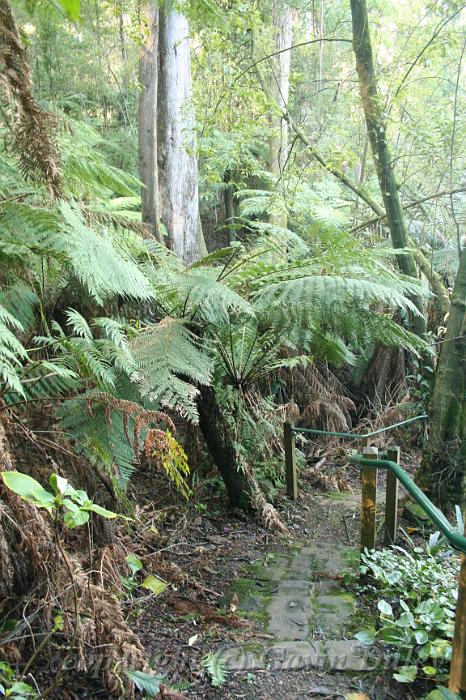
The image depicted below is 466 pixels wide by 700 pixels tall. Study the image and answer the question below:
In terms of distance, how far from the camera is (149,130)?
471cm

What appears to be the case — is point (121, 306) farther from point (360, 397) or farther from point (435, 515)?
point (360, 397)

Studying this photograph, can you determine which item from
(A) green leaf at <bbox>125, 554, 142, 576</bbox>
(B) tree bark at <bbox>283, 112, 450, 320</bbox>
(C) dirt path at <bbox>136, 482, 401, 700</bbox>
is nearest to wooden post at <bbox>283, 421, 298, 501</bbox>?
(C) dirt path at <bbox>136, 482, 401, 700</bbox>

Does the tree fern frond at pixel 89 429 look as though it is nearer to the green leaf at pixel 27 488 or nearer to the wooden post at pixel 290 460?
the green leaf at pixel 27 488

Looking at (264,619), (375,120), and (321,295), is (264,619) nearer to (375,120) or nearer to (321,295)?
(321,295)

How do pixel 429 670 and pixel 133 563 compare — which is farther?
pixel 133 563

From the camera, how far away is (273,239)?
407cm

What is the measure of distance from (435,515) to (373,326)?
1.40m

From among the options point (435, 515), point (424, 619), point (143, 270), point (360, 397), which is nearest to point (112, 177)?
point (143, 270)

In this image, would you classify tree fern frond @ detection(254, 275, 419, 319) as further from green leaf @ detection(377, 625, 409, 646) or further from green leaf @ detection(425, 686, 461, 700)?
green leaf @ detection(425, 686, 461, 700)

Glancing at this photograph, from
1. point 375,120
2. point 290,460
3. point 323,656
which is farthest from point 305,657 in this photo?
point 375,120

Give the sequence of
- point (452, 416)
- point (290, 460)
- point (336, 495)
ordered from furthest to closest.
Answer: point (336, 495) → point (290, 460) → point (452, 416)

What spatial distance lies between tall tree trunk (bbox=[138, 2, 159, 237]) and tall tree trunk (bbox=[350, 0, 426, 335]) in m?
1.64

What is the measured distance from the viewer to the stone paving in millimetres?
2191

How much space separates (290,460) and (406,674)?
2194 mm
